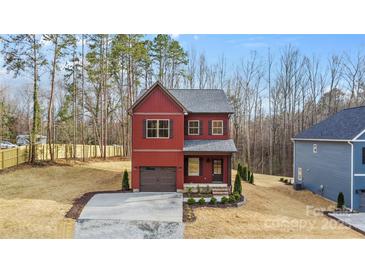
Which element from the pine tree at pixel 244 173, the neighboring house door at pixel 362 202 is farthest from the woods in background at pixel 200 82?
the neighboring house door at pixel 362 202

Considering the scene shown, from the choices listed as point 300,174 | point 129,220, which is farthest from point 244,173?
point 129,220

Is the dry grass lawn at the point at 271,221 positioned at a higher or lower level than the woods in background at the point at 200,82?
lower

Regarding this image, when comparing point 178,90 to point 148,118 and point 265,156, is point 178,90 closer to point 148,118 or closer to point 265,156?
point 148,118

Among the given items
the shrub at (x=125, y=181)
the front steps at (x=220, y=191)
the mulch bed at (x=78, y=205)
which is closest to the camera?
the mulch bed at (x=78, y=205)

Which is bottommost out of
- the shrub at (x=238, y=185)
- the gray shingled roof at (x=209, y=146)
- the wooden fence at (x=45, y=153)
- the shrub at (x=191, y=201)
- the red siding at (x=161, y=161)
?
the shrub at (x=191, y=201)

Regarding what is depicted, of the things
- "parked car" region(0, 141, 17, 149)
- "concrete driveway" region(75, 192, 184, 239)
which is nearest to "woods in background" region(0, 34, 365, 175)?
"parked car" region(0, 141, 17, 149)

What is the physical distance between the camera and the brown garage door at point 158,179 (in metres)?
6.87

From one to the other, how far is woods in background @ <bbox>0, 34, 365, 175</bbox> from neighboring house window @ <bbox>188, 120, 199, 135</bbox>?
3.55ft

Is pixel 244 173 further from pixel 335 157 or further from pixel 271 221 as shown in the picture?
pixel 335 157

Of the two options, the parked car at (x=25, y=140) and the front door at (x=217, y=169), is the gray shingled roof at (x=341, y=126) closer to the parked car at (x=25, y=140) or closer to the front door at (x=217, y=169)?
the front door at (x=217, y=169)

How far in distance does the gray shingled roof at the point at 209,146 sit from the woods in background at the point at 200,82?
260 mm

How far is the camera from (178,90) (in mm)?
6777

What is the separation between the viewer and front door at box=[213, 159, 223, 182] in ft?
24.1

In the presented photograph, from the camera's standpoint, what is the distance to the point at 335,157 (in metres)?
6.38
